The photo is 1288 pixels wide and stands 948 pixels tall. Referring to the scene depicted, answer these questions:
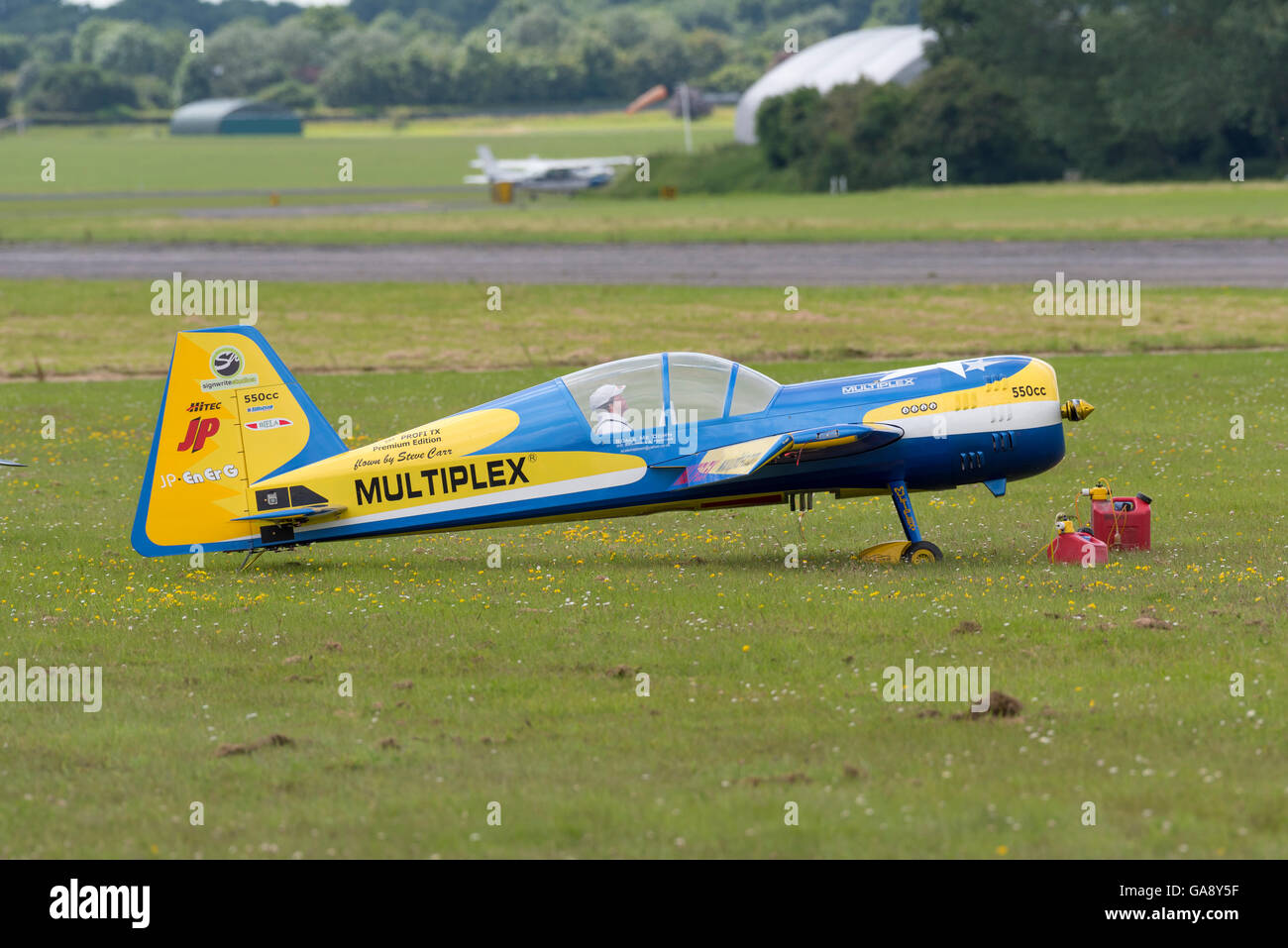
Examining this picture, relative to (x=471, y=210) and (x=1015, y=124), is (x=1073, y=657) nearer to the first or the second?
(x=471, y=210)

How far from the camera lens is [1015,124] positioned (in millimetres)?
92062

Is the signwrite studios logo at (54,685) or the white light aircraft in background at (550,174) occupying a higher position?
the white light aircraft in background at (550,174)

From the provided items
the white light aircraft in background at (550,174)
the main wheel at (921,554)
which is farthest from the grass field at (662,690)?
the white light aircraft in background at (550,174)

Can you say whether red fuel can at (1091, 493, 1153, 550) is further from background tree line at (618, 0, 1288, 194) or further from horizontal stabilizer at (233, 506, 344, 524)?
background tree line at (618, 0, 1288, 194)

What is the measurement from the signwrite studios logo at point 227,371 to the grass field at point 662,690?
6.47ft

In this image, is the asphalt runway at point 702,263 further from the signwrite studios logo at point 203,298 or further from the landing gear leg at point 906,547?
the landing gear leg at point 906,547

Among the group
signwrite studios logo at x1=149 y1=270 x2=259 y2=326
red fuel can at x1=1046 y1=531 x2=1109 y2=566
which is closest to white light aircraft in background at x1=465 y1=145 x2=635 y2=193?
signwrite studios logo at x1=149 y1=270 x2=259 y2=326

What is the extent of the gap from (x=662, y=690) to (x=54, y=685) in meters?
4.73

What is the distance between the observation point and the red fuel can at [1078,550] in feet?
46.3

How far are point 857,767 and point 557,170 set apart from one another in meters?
96.3

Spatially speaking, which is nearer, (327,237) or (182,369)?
(182,369)

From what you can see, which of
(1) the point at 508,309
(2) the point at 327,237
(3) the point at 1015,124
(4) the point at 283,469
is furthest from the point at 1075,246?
(4) the point at 283,469
